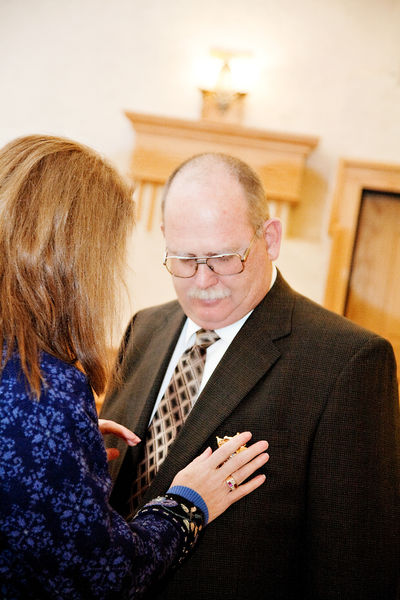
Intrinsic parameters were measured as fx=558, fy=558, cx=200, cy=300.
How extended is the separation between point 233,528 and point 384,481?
37 centimetres

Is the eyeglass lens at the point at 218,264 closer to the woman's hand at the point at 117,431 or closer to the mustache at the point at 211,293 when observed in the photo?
the mustache at the point at 211,293

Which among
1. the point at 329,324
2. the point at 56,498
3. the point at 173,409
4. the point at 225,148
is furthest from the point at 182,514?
the point at 225,148

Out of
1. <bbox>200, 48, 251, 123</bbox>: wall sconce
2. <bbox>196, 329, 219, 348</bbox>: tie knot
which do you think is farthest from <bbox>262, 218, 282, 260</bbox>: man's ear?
<bbox>200, 48, 251, 123</bbox>: wall sconce

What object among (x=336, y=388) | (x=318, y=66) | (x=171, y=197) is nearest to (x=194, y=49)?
(x=318, y=66)

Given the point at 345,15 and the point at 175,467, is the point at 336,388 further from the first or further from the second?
the point at 345,15

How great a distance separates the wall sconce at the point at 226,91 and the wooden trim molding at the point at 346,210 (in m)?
0.84

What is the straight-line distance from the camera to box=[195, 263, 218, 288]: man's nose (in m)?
1.58

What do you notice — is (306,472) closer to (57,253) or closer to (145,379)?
(145,379)

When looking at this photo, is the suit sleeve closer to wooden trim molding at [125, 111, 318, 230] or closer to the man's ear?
the man's ear

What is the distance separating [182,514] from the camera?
3.66 feet

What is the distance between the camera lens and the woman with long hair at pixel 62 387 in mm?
845

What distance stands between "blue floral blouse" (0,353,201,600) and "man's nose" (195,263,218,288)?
0.70 meters

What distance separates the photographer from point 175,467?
138 centimetres

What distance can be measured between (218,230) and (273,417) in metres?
0.53
